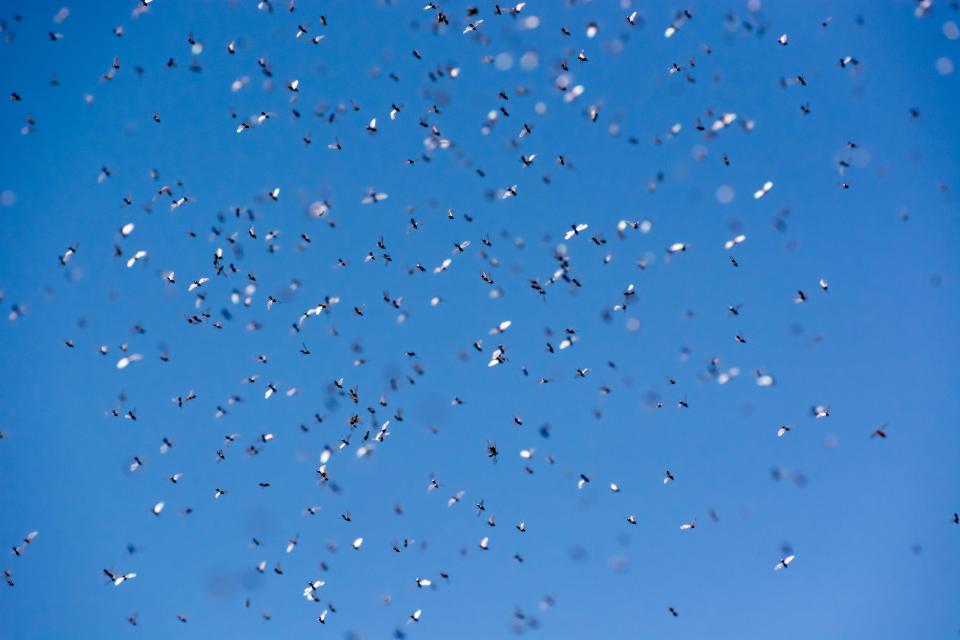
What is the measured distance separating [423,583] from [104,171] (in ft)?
32.0

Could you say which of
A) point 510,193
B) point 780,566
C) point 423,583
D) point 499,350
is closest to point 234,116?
point 510,193

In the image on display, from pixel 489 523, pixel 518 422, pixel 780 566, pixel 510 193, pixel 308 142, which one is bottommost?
pixel 780 566

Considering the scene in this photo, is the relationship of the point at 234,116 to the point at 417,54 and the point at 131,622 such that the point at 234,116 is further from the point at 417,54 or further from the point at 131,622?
the point at 131,622

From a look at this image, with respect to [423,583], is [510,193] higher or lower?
higher

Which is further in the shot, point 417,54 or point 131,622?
point 131,622

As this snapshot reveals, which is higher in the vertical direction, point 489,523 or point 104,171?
point 104,171

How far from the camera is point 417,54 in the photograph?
773 inches

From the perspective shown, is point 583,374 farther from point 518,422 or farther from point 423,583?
point 423,583

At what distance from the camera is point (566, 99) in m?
19.8

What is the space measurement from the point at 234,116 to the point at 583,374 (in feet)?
26.5

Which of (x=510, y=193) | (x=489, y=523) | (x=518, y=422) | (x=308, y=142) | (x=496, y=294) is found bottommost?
(x=489, y=523)

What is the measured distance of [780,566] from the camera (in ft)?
66.9

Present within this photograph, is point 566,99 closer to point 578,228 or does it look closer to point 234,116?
point 578,228

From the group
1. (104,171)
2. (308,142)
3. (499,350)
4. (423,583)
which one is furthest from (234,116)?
(423,583)
